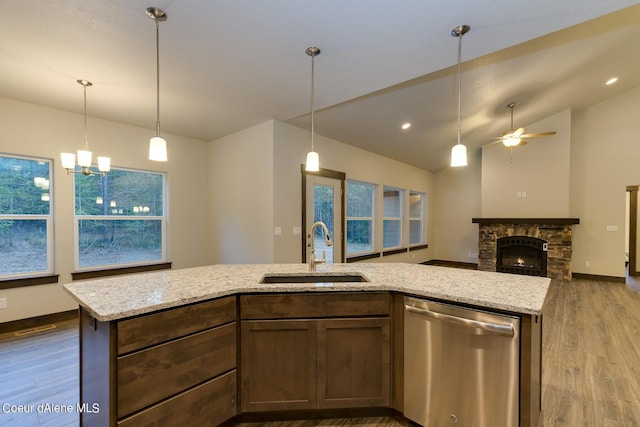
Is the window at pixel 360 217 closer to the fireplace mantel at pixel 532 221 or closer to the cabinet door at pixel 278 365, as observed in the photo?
the fireplace mantel at pixel 532 221

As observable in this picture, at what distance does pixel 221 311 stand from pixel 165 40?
→ 2.02 metres

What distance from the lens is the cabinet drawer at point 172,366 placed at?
133 cm

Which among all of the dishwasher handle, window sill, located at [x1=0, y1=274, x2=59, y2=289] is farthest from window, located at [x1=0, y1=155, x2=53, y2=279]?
the dishwasher handle

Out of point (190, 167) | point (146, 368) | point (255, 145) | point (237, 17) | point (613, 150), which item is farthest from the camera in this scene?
point (613, 150)

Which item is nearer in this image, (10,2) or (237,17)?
(10,2)

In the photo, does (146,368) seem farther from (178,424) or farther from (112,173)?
(112,173)

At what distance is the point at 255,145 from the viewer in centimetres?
406

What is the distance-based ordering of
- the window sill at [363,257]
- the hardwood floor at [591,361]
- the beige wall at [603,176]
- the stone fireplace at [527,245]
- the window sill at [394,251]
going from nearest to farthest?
the hardwood floor at [591,361], the window sill at [363,257], the beige wall at [603,176], the stone fireplace at [527,245], the window sill at [394,251]

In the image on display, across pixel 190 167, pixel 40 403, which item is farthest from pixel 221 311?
pixel 190 167

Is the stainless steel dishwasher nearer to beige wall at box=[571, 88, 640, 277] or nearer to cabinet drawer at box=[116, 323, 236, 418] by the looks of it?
cabinet drawer at box=[116, 323, 236, 418]

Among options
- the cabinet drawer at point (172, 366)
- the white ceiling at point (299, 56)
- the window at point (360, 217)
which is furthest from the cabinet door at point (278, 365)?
the window at point (360, 217)

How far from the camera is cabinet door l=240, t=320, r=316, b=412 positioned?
5.79 feet

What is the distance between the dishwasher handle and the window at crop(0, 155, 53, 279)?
423cm

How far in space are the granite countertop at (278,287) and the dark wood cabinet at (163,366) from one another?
7 cm
